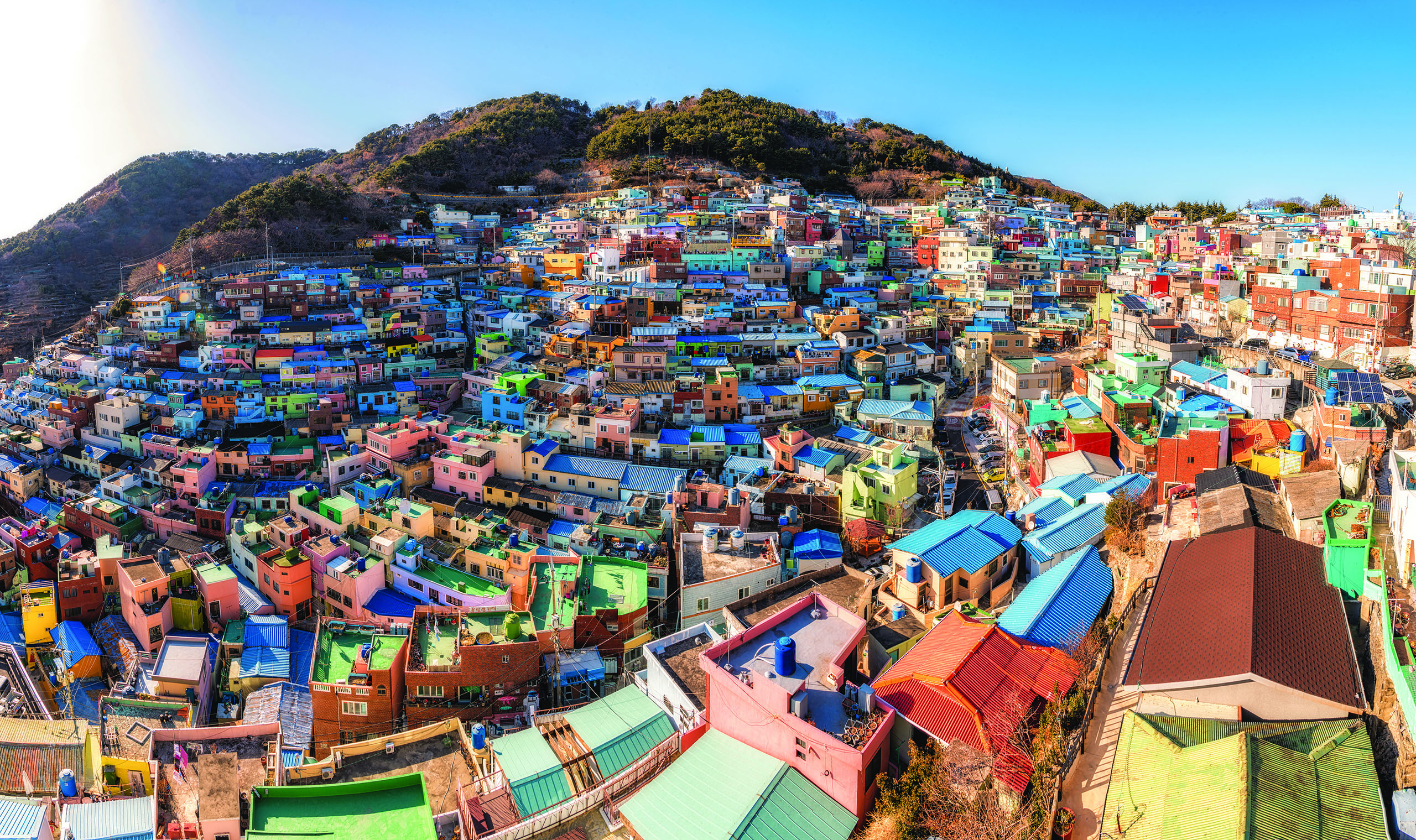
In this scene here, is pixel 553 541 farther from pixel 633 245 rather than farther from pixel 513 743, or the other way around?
pixel 633 245

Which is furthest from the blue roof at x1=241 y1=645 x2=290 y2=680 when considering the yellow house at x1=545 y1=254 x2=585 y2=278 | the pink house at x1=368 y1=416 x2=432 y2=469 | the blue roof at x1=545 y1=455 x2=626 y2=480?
the yellow house at x1=545 y1=254 x2=585 y2=278

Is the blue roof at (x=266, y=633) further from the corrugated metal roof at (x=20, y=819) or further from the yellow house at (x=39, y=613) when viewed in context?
the corrugated metal roof at (x=20, y=819)

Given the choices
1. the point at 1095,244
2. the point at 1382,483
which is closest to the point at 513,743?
the point at 1382,483

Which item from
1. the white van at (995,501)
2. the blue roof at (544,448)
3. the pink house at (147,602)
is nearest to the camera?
the pink house at (147,602)

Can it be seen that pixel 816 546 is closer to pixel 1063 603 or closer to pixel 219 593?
pixel 1063 603

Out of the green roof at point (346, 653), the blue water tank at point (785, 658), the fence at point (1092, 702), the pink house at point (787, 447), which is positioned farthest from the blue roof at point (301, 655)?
the fence at point (1092, 702)
